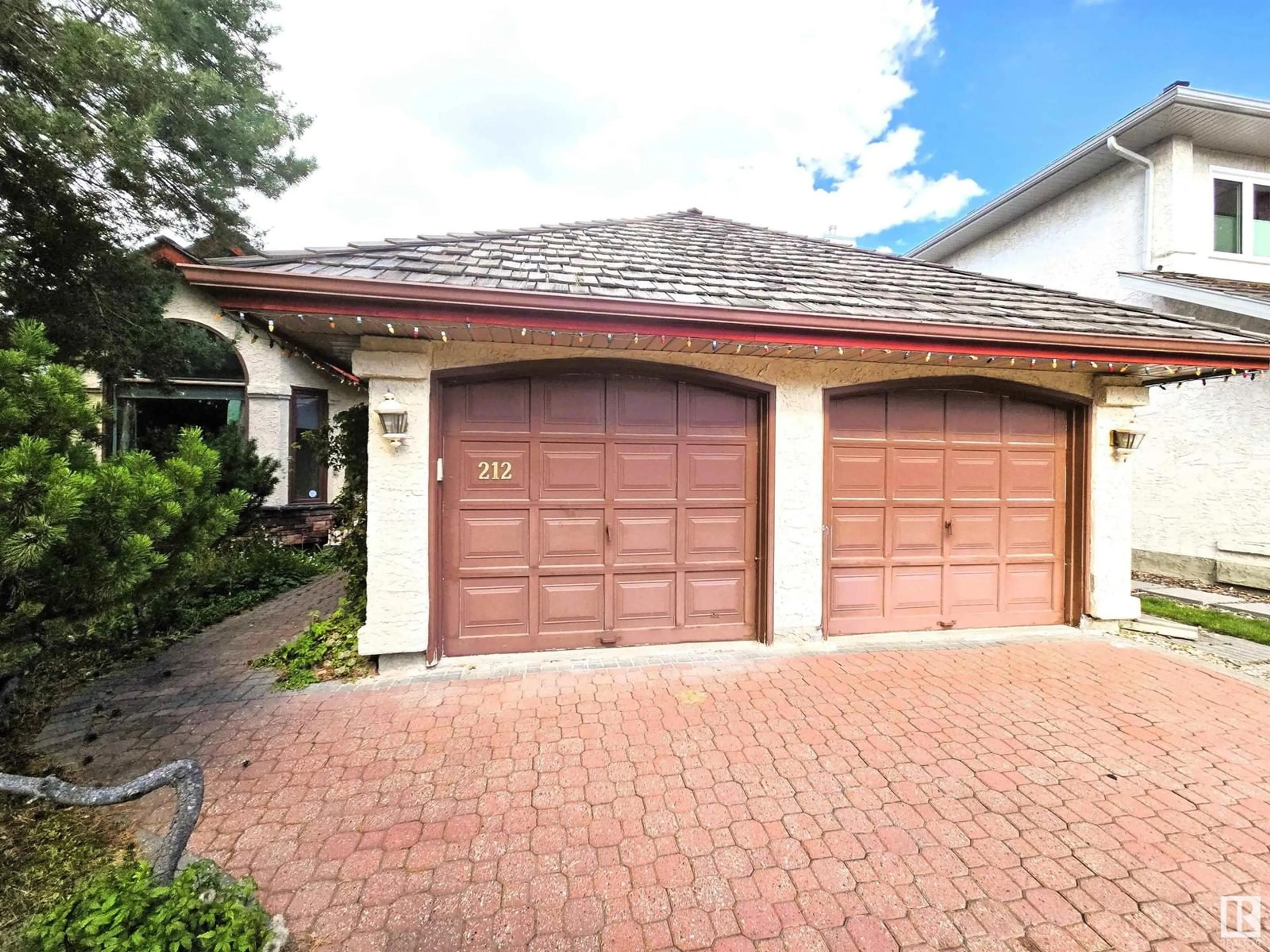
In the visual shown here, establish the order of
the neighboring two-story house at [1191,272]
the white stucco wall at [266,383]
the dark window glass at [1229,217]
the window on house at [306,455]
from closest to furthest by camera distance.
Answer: the neighboring two-story house at [1191,272] → the dark window glass at [1229,217] → the white stucco wall at [266,383] → the window on house at [306,455]

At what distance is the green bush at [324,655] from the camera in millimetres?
3959

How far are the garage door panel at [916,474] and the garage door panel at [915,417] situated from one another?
132 mm

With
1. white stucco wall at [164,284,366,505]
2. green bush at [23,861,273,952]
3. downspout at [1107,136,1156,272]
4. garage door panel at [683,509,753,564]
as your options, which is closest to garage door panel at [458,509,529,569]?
garage door panel at [683,509,753,564]

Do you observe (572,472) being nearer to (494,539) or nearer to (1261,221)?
(494,539)

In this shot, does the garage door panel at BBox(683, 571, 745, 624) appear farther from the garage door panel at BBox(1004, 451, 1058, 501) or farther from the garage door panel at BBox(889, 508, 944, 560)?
the garage door panel at BBox(1004, 451, 1058, 501)

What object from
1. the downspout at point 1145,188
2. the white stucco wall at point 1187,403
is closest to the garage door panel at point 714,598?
the white stucco wall at point 1187,403

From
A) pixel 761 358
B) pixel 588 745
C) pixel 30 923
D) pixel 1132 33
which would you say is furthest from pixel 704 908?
pixel 1132 33

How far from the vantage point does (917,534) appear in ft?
16.5

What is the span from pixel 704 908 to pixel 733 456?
343 centimetres

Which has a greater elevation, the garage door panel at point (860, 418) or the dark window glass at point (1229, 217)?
the dark window glass at point (1229, 217)

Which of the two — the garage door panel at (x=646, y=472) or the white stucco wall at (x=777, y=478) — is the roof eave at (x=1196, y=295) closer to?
the white stucco wall at (x=777, y=478)

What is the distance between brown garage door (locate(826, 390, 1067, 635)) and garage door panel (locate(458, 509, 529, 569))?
2909 millimetres

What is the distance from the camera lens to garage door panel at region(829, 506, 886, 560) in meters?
4.87

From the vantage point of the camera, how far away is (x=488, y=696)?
3.68 m
